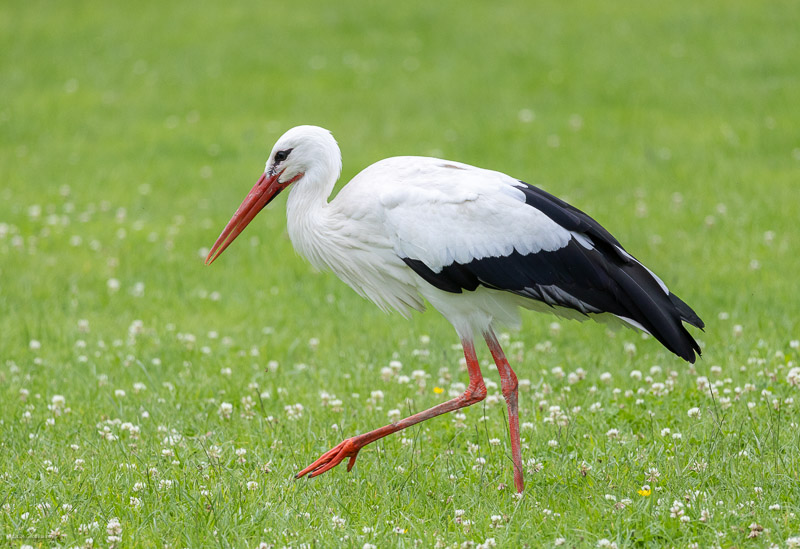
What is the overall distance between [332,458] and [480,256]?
1.18 m

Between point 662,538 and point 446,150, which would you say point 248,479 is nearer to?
point 662,538

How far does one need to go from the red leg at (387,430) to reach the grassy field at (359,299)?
0.14 metres

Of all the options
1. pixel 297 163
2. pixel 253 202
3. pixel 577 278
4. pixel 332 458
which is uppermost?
pixel 297 163

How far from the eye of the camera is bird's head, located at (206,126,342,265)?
5.02m

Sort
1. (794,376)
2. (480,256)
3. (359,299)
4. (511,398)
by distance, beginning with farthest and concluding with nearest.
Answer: (359,299) < (794,376) < (511,398) < (480,256)

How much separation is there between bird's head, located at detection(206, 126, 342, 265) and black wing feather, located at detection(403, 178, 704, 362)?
2.46 ft

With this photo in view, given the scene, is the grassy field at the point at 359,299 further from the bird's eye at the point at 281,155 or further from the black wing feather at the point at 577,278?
the bird's eye at the point at 281,155

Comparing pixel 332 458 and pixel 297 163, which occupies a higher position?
pixel 297 163

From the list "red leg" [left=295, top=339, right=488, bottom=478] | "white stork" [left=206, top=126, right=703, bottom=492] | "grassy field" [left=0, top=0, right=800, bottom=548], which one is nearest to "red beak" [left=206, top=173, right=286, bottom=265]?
"white stork" [left=206, top=126, right=703, bottom=492]

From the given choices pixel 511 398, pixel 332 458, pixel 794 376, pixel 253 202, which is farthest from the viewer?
pixel 253 202

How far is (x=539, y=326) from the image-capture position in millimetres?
6887

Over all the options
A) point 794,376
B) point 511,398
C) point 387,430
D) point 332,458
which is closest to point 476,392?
point 511,398

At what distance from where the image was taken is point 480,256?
459 cm

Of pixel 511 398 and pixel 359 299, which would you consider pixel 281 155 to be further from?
pixel 359 299
